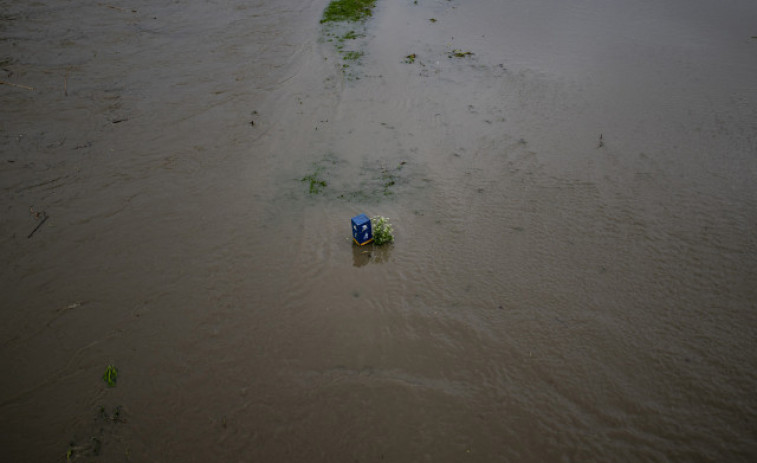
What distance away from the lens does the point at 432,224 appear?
6773mm

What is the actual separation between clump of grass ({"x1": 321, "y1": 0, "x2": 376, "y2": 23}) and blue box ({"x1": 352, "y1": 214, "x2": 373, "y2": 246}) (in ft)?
38.0

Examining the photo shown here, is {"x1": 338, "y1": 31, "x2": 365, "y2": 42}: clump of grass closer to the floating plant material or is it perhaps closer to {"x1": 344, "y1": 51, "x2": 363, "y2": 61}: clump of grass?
{"x1": 344, "y1": 51, "x2": 363, "y2": 61}: clump of grass

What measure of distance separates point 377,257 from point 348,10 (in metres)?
13.1

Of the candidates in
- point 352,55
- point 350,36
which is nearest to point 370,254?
point 352,55

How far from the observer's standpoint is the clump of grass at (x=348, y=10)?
591 inches

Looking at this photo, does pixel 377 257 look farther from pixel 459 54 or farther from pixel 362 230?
pixel 459 54

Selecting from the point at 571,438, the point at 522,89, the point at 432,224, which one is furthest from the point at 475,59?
the point at 571,438

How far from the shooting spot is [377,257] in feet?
20.4

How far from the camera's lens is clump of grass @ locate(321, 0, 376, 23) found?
15.0 metres

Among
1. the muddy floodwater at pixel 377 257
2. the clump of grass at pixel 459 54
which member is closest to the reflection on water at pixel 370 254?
the muddy floodwater at pixel 377 257

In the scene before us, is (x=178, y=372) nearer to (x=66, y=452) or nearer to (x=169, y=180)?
(x=66, y=452)

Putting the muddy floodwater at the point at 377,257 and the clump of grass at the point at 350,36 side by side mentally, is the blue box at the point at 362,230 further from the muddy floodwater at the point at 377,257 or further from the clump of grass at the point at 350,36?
the clump of grass at the point at 350,36

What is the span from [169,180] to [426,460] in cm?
651

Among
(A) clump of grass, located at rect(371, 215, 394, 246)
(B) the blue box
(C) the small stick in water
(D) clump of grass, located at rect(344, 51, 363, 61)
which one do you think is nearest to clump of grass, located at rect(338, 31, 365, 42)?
(D) clump of grass, located at rect(344, 51, 363, 61)
